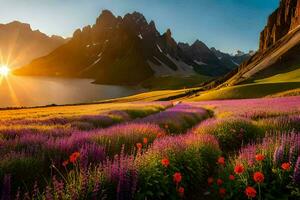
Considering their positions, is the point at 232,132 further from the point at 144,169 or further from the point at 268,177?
the point at 144,169

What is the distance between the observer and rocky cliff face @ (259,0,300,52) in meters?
137

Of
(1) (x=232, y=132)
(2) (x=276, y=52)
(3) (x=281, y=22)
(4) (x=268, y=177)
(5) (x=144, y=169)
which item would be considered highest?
(3) (x=281, y=22)

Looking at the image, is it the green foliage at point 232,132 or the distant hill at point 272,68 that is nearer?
the green foliage at point 232,132

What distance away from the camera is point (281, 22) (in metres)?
149

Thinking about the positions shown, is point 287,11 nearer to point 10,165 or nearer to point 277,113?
point 277,113

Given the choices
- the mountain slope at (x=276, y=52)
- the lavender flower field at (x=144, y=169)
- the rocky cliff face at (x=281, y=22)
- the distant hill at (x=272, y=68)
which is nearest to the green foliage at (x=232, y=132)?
the lavender flower field at (x=144, y=169)

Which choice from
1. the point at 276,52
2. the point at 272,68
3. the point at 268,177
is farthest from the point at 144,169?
the point at 276,52

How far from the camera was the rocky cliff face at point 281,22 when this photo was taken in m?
137

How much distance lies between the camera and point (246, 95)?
60938mm

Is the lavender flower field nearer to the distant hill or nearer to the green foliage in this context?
the green foliage

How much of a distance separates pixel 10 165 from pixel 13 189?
59 cm

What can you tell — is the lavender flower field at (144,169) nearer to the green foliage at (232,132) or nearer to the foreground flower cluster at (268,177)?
the foreground flower cluster at (268,177)

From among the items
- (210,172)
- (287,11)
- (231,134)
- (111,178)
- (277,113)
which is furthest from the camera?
(287,11)

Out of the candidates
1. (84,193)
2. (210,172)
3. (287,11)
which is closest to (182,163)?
(210,172)
